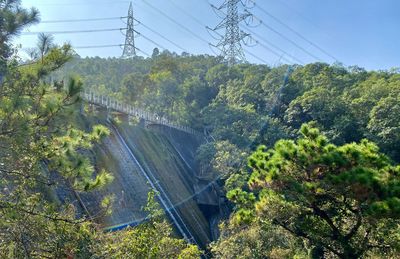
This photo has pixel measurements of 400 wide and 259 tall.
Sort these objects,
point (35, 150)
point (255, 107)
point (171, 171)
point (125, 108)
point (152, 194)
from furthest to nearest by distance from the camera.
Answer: point (255, 107) → point (125, 108) → point (171, 171) → point (152, 194) → point (35, 150)

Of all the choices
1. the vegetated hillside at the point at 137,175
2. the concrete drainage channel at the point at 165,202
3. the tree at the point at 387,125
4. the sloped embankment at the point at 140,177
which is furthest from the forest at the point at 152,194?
the tree at the point at 387,125

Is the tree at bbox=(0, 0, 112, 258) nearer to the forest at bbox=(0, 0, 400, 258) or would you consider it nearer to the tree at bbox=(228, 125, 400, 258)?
the forest at bbox=(0, 0, 400, 258)

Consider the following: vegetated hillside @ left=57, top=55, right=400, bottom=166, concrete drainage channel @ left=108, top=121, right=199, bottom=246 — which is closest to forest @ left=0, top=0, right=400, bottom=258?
concrete drainage channel @ left=108, top=121, right=199, bottom=246

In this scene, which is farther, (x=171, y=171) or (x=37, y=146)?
(x=171, y=171)

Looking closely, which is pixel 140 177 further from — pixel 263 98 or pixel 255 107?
pixel 263 98

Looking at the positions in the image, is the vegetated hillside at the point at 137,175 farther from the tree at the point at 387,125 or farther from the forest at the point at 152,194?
the tree at the point at 387,125

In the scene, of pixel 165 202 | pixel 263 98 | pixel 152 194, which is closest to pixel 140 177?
pixel 165 202
